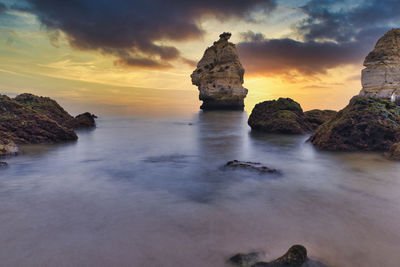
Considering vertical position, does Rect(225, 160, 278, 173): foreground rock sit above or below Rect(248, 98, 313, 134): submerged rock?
below

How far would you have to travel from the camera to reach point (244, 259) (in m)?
2.58

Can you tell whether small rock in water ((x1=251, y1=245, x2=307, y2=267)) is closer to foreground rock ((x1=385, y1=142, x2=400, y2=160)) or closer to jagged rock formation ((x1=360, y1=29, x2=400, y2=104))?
foreground rock ((x1=385, y1=142, x2=400, y2=160))

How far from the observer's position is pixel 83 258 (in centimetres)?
258

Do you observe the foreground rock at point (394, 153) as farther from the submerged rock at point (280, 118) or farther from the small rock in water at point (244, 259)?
the small rock in water at point (244, 259)

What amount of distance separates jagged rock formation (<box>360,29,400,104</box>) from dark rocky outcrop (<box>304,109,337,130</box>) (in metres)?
2.37

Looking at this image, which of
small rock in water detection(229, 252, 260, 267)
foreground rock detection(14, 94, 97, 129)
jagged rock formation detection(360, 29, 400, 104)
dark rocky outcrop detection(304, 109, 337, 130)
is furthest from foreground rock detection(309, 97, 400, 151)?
foreground rock detection(14, 94, 97, 129)

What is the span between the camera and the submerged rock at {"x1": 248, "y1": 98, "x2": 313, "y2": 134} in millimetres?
13242

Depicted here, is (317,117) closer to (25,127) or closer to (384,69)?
(384,69)

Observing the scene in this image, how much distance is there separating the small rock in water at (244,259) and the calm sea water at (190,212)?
0.11 meters

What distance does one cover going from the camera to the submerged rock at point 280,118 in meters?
13.2

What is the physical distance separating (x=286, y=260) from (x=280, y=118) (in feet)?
39.5

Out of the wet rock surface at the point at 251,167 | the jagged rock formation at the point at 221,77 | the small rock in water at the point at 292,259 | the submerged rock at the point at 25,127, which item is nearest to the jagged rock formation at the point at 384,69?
the wet rock surface at the point at 251,167

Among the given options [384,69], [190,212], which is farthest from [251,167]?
[384,69]

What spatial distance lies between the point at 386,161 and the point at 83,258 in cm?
787
